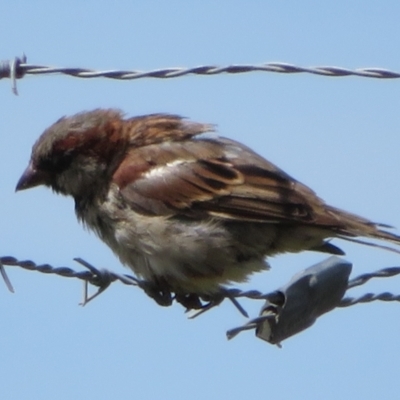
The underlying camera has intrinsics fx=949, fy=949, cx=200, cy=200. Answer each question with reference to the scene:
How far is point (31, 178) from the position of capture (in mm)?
5957

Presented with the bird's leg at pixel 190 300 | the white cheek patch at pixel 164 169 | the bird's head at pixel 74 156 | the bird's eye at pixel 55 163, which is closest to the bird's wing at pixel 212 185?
the white cheek patch at pixel 164 169

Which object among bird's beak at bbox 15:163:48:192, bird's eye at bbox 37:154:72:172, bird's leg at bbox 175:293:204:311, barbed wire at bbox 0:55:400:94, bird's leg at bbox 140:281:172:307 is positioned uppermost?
barbed wire at bbox 0:55:400:94

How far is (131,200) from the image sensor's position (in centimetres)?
564

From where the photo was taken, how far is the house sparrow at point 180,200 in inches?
214

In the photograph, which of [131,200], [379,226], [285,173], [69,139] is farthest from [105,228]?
[379,226]

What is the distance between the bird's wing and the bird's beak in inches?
19.7

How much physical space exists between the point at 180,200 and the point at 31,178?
99 cm

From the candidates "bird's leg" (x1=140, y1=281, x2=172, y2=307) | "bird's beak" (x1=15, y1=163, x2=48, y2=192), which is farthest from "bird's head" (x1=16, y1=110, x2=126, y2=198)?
"bird's leg" (x1=140, y1=281, x2=172, y2=307)

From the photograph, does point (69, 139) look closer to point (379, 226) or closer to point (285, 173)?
point (285, 173)

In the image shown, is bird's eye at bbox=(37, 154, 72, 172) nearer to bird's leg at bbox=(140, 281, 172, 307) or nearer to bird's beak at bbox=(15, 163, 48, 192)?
bird's beak at bbox=(15, 163, 48, 192)

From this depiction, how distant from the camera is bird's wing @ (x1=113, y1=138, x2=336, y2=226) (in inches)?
217

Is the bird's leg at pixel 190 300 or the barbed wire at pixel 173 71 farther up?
the barbed wire at pixel 173 71

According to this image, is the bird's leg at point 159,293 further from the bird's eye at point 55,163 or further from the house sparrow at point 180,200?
the bird's eye at point 55,163

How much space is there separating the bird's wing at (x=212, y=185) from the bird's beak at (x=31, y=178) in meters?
0.50
